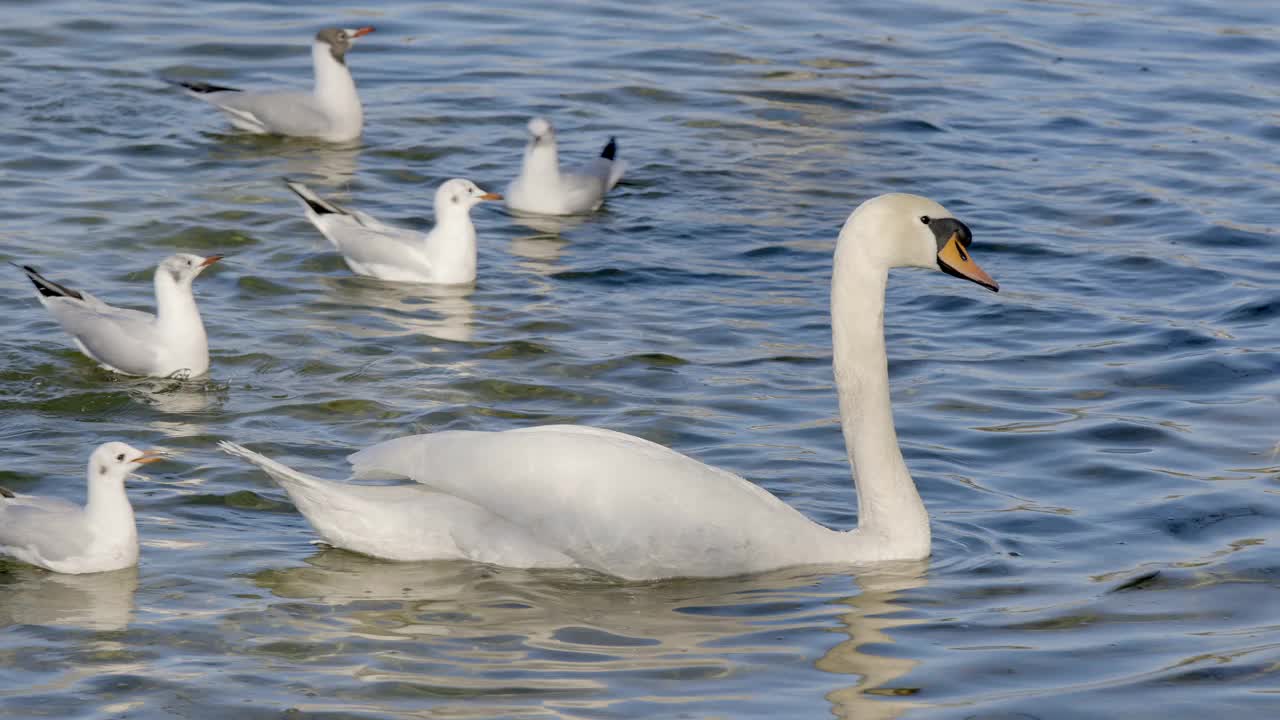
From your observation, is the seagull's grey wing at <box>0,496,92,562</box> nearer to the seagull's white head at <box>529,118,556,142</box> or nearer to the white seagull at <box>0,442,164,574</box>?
the white seagull at <box>0,442,164,574</box>

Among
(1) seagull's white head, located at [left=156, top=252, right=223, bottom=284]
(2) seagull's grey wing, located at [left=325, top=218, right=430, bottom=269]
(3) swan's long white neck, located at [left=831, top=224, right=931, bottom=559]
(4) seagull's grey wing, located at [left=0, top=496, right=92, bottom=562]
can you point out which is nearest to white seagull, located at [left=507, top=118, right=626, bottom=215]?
(2) seagull's grey wing, located at [left=325, top=218, right=430, bottom=269]

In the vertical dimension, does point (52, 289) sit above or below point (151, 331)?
above

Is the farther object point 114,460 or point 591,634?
point 114,460

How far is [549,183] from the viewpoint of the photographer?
12.6 m

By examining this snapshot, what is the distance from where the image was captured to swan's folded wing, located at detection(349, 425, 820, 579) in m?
6.65

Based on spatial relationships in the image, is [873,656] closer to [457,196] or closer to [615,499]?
[615,499]

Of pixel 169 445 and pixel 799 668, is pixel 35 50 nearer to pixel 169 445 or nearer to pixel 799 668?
pixel 169 445

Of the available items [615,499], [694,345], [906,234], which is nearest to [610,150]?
[694,345]

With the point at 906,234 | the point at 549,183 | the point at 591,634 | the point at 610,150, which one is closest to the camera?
the point at 591,634

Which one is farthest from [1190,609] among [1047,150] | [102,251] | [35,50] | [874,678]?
[35,50]

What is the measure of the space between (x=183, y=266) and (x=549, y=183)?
11.6 feet

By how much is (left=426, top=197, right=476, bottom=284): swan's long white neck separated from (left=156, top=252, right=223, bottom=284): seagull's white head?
1798mm

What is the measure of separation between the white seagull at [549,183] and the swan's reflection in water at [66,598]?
20.1 feet

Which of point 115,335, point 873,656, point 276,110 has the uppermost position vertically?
point 276,110
